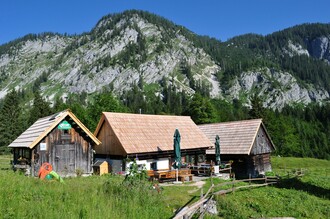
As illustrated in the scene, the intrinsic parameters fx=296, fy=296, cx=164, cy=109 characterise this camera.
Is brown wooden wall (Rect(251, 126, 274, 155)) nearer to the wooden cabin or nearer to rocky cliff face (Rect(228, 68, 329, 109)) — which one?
the wooden cabin

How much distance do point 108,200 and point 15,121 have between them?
231ft

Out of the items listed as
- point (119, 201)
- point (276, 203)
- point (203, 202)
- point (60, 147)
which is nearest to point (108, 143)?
point (60, 147)

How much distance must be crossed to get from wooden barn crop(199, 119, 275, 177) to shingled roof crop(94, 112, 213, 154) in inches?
134

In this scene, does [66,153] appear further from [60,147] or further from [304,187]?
[304,187]

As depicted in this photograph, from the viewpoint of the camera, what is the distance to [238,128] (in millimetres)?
37062

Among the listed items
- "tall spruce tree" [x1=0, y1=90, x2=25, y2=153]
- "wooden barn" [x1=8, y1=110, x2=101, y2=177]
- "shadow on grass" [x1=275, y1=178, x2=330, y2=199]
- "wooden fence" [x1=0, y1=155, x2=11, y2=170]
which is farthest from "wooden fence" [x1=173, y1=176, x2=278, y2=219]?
"tall spruce tree" [x1=0, y1=90, x2=25, y2=153]

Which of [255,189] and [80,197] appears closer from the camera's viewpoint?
[80,197]

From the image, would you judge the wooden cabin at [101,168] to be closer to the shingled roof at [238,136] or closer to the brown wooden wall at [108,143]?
the brown wooden wall at [108,143]

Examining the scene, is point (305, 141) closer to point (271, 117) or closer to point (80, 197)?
point (271, 117)

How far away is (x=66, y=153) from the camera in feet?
82.5

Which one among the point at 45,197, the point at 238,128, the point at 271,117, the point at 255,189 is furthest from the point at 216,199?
the point at 271,117

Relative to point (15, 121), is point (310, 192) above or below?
below

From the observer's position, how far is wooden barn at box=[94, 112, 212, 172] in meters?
26.8

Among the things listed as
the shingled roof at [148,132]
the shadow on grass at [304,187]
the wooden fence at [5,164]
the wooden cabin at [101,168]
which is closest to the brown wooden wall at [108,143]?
the shingled roof at [148,132]
